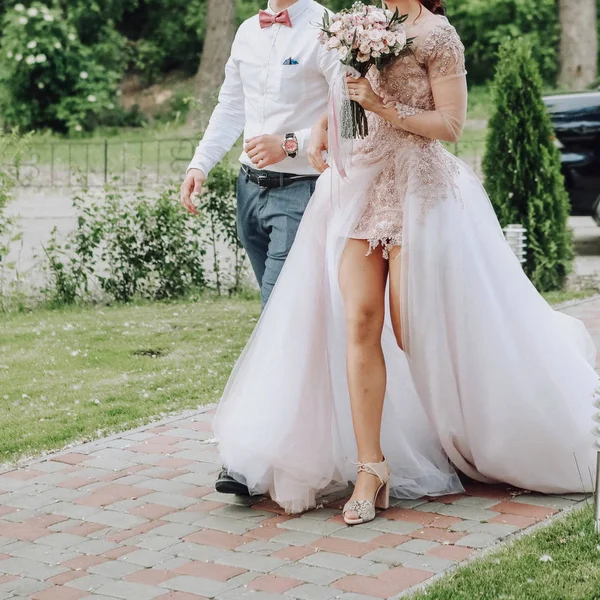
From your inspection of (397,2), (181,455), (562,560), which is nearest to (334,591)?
(562,560)

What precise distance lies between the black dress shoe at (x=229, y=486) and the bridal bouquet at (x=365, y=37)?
5.17 feet

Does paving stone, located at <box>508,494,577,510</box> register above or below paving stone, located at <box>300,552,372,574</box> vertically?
above

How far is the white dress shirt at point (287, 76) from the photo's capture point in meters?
4.54

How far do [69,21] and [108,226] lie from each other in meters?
21.2

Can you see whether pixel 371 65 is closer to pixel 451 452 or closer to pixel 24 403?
pixel 451 452

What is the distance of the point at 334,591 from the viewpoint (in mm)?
3539

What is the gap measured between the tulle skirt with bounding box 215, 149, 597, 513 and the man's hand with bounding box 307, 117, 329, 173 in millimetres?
46

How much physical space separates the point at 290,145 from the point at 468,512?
1.55 metres

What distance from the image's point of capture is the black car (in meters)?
10.5

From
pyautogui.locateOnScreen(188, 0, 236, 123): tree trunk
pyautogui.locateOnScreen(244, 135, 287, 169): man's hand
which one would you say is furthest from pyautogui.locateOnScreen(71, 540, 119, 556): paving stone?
pyautogui.locateOnScreen(188, 0, 236, 123): tree trunk

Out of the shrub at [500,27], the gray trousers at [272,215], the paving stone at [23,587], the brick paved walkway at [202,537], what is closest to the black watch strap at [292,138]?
the gray trousers at [272,215]

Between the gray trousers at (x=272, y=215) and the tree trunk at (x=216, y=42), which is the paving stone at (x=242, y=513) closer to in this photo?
the gray trousers at (x=272, y=215)

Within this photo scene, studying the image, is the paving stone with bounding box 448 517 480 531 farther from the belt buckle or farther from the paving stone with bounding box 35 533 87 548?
the belt buckle

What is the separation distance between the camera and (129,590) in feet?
11.9
